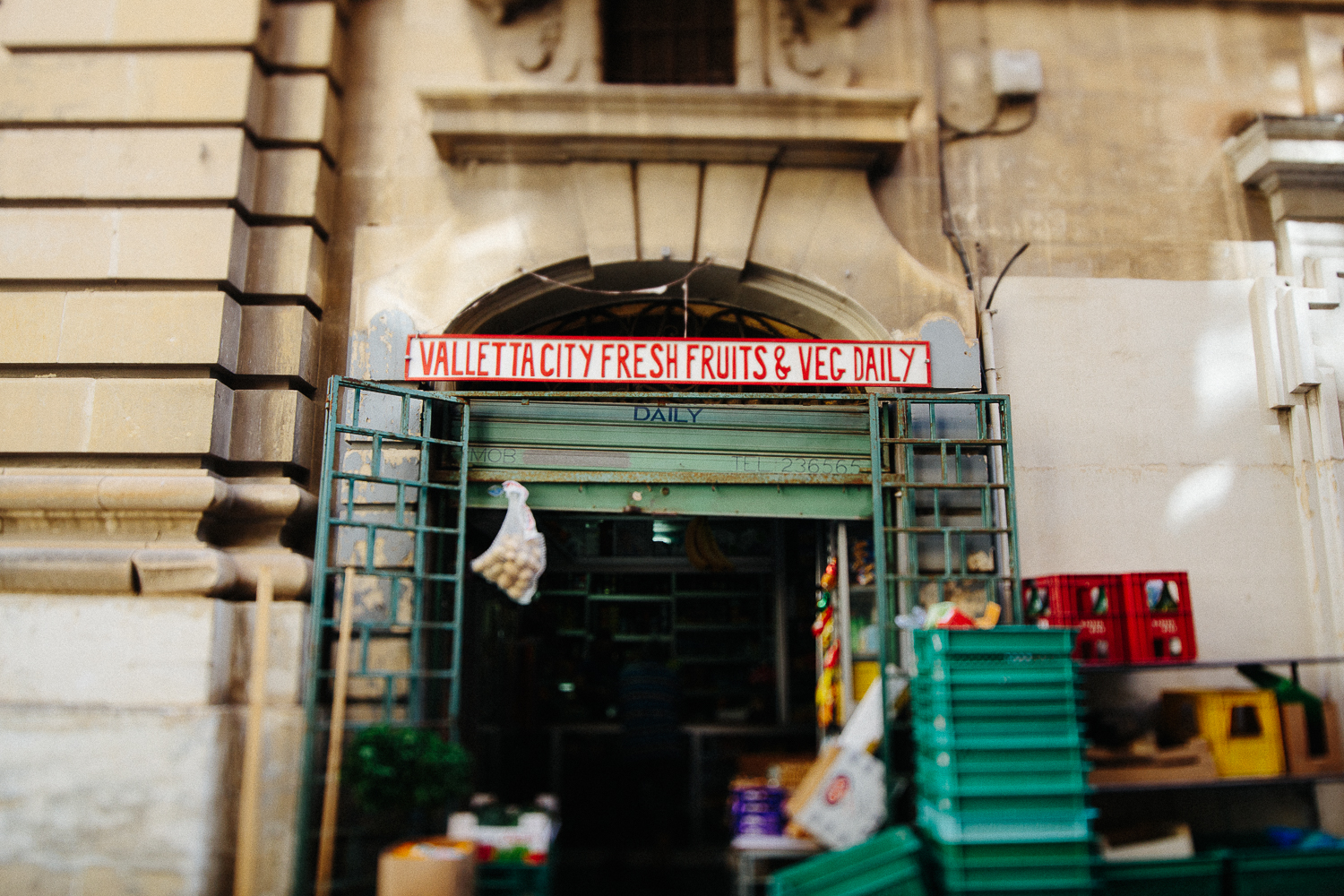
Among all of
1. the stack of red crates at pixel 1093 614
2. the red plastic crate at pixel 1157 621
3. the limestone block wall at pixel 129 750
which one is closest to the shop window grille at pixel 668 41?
the stack of red crates at pixel 1093 614

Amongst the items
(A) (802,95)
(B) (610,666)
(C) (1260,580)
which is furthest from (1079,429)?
(B) (610,666)

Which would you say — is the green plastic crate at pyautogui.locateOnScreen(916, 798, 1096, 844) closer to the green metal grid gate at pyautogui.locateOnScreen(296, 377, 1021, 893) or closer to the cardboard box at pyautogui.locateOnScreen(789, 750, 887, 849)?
the cardboard box at pyautogui.locateOnScreen(789, 750, 887, 849)

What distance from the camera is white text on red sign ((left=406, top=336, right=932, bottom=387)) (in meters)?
7.06

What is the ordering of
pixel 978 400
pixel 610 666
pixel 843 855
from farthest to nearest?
pixel 610 666 → pixel 978 400 → pixel 843 855

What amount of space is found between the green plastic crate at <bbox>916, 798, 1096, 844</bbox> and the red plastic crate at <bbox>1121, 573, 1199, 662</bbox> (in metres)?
1.39

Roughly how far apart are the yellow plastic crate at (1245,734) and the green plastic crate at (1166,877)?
0.67 metres

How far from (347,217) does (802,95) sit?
3.67 metres

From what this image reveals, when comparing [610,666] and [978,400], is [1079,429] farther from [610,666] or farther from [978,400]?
[610,666]

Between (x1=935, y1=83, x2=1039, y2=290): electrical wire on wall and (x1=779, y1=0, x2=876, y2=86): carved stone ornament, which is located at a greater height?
(x1=779, y1=0, x2=876, y2=86): carved stone ornament

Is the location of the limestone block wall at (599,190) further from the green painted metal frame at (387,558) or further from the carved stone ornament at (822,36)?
the green painted metal frame at (387,558)

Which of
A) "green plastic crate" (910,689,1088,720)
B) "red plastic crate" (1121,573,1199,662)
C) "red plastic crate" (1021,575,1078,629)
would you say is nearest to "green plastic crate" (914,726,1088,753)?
"green plastic crate" (910,689,1088,720)

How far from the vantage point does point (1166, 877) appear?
18.4 ft

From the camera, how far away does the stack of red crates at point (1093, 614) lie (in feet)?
20.9

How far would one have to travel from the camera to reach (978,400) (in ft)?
23.0
